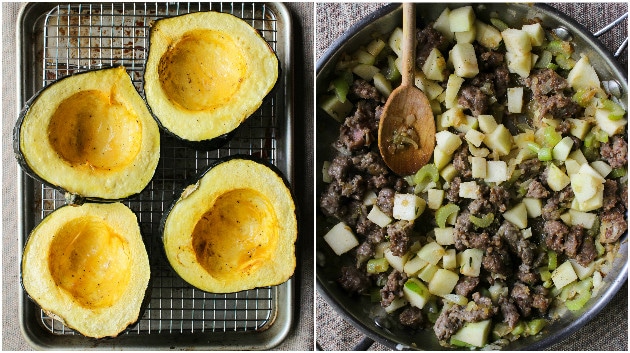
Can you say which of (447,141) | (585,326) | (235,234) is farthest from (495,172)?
(235,234)

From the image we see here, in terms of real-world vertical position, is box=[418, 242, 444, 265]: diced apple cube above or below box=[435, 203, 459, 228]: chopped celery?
below

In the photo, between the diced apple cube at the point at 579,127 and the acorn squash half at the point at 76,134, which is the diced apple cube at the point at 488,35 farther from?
the acorn squash half at the point at 76,134

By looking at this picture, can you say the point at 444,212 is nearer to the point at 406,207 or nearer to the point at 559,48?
the point at 406,207

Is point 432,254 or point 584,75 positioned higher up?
point 584,75

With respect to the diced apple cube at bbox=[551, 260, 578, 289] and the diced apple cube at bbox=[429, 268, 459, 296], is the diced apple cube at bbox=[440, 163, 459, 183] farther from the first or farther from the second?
the diced apple cube at bbox=[551, 260, 578, 289]

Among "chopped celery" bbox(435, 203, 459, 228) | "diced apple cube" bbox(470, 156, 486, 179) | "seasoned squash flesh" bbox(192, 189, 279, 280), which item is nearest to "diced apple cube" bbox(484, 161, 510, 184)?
"diced apple cube" bbox(470, 156, 486, 179)

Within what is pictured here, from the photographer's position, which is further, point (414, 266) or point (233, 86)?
point (414, 266)

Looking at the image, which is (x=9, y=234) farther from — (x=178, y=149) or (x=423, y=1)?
(x=423, y=1)
